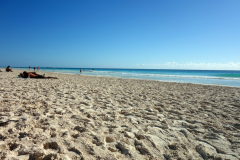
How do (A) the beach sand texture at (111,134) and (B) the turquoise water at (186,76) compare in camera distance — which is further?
(B) the turquoise water at (186,76)

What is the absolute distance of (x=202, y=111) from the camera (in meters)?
4.53

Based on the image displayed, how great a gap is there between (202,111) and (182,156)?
2.90 metres

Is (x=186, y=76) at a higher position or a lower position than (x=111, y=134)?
higher

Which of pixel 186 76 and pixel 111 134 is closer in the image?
pixel 111 134

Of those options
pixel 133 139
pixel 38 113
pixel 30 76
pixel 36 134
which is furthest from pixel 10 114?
pixel 30 76

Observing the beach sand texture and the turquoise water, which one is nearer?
the beach sand texture

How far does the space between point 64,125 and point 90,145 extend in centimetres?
92

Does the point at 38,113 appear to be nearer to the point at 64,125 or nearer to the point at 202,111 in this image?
the point at 64,125

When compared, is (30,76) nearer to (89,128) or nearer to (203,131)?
(89,128)

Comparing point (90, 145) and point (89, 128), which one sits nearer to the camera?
point (90, 145)

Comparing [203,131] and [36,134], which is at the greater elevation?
[36,134]

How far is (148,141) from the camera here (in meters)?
2.51

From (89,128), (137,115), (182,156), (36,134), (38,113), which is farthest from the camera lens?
(137,115)

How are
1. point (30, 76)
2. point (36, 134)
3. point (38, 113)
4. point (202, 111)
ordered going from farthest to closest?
point (30, 76) → point (202, 111) → point (38, 113) → point (36, 134)
